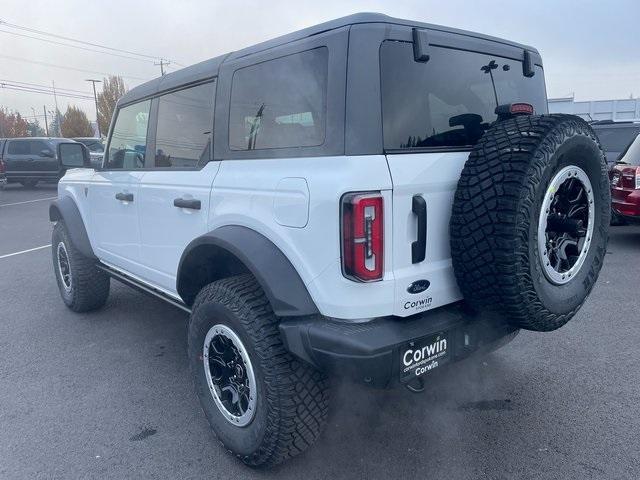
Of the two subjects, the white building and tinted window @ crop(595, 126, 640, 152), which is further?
the white building

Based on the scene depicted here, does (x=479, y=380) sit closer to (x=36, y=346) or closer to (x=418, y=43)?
(x=418, y=43)

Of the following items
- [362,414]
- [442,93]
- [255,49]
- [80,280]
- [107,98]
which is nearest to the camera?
[442,93]

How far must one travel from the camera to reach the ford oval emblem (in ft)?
7.22

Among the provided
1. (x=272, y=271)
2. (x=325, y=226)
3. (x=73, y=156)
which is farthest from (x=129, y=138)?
(x=325, y=226)

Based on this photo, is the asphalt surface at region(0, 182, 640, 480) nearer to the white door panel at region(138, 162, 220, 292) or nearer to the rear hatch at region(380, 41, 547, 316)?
the white door panel at region(138, 162, 220, 292)

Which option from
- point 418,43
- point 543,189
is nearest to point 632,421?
point 543,189

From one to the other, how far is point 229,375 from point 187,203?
0.99 metres

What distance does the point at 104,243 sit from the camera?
4.20m

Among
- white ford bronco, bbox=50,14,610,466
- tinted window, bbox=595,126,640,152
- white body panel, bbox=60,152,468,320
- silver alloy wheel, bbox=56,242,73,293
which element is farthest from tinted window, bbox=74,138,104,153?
white body panel, bbox=60,152,468,320

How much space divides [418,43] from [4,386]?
3.44 meters

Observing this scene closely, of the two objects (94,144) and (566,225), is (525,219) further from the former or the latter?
(94,144)

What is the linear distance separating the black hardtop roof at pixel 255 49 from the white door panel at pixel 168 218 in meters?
0.59

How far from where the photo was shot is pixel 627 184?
6598 millimetres

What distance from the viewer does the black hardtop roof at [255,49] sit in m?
2.21
